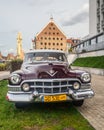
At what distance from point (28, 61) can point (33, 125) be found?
3024mm

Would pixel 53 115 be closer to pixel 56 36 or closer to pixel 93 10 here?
pixel 93 10

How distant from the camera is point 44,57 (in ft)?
27.0

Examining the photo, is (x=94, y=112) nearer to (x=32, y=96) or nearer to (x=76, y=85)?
(x=76, y=85)

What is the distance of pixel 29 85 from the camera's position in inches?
245

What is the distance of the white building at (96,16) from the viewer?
44.6m

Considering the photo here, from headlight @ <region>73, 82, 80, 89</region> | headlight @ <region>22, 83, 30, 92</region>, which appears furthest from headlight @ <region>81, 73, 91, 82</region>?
headlight @ <region>22, 83, 30, 92</region>

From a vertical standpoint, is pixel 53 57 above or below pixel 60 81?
above

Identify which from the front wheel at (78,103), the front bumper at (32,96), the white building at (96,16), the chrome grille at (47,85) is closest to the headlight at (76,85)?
the front bumper at (32,96)

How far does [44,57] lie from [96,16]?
137 ft

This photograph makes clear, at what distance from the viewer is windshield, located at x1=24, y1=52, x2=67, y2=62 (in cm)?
813

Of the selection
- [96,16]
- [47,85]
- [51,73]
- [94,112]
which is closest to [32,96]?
[47,85]

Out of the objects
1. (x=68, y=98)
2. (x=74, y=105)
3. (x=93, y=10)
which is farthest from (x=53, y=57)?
(x=93, y=10)

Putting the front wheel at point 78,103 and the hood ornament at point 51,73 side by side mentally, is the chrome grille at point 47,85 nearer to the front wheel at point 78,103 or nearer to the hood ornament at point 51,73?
the hood ornament at point 51,73

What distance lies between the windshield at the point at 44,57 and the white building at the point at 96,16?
37313 millimetres
